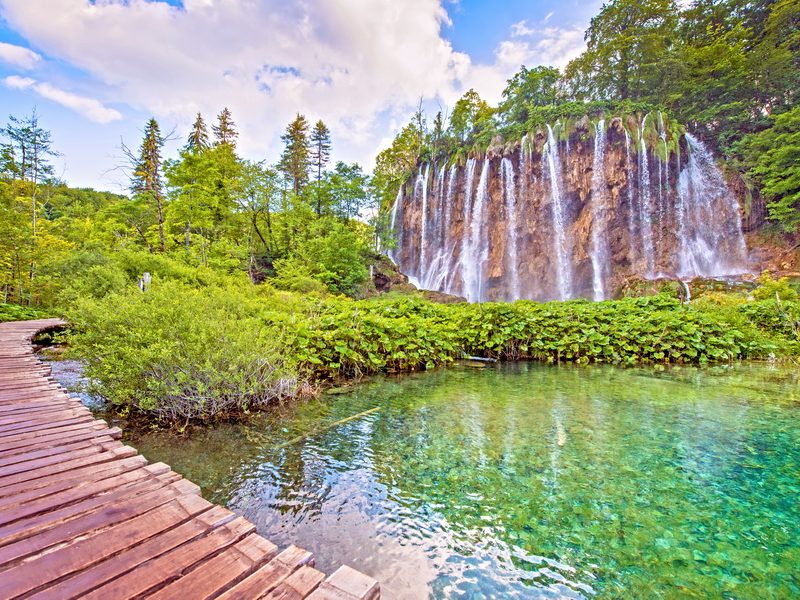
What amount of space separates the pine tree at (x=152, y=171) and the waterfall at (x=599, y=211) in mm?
24658

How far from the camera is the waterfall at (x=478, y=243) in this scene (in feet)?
80.9

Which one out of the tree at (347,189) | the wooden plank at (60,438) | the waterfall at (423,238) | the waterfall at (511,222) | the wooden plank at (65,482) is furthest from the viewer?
the waterfall at (423,238)

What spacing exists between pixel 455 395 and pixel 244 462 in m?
3.60

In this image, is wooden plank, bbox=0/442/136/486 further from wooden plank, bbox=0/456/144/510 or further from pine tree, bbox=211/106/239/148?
pine tree, bbox=211/106/239/148

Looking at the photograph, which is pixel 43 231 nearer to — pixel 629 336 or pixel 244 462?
pixel 244 462

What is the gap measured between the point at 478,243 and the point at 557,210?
18.2ft

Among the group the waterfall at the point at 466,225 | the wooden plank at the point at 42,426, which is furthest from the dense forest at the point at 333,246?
the waterfall at the point at 466,225

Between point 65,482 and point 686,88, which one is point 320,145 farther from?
point 65,482

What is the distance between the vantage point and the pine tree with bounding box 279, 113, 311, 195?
98.8 feet

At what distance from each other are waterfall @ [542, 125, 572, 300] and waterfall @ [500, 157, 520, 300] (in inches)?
93.7

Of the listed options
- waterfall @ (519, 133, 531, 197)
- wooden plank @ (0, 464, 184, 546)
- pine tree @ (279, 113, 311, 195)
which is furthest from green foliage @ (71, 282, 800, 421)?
pine tree @ (279, 113, 311, 195)

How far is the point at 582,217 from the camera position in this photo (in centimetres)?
2312

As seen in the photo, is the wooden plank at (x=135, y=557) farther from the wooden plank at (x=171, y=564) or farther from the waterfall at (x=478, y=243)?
the waterfall at (x=478, y=243)

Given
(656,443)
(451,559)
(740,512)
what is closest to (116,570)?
(451,559)
